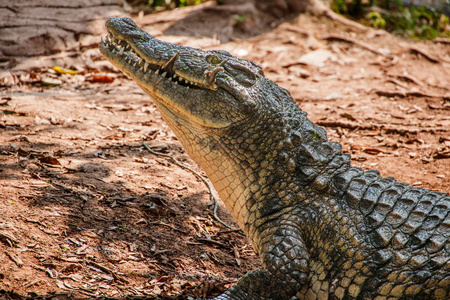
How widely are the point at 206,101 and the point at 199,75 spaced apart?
0.20 m

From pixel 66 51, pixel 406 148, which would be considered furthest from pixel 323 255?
pixel 66 51

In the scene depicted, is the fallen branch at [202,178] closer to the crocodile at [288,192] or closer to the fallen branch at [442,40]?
the crocodile at [288,192]

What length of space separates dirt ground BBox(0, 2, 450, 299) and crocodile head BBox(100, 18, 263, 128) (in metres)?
1.09

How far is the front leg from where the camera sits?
2697 millimetres

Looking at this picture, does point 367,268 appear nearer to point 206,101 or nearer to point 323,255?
point 323,255

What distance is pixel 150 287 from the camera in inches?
113

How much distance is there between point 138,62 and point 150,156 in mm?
1653

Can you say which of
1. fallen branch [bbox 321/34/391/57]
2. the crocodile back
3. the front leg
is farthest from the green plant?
the front leg

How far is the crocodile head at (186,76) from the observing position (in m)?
2.96

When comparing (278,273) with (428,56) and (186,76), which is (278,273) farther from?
(428,56)

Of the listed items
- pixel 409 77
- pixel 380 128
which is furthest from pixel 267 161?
pixel 409 77

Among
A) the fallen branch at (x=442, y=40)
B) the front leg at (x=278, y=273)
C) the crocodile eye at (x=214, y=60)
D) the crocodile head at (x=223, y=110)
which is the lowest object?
the fallen branch at (x=442, y=40)

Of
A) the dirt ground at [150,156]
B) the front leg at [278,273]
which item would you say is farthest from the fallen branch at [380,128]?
the front leg at [278,273]

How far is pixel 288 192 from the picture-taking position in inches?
113
